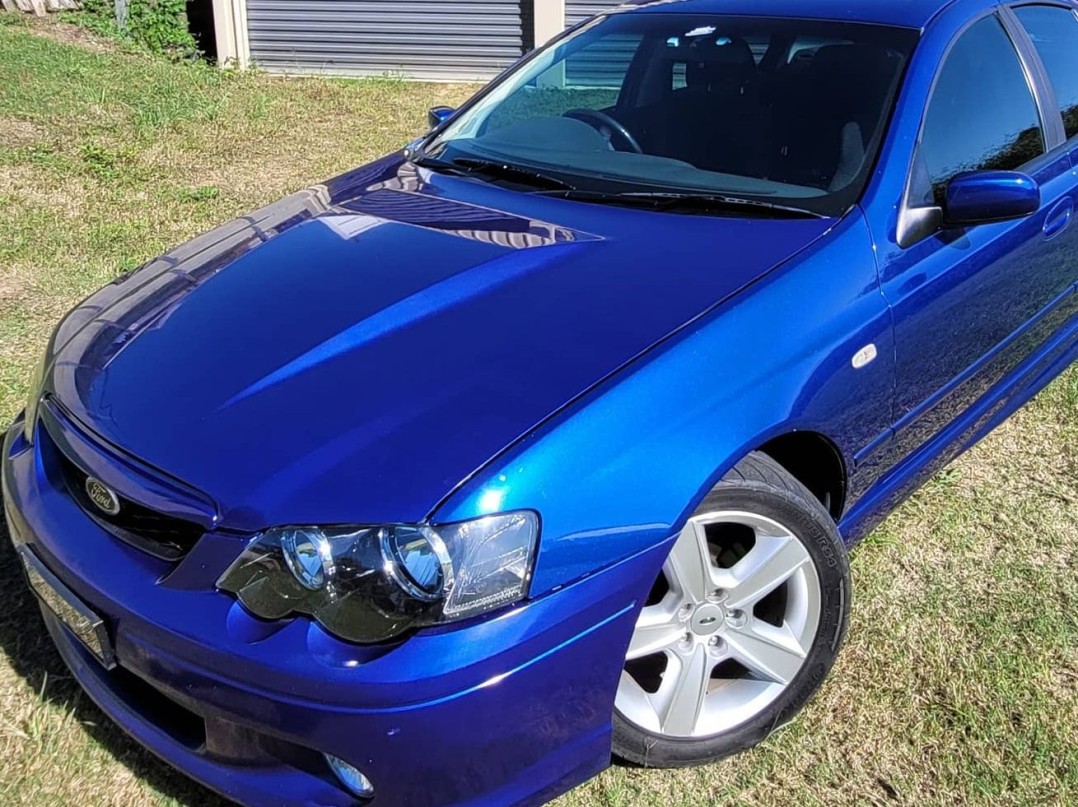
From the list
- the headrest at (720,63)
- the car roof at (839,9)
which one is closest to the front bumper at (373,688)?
the headrest at (720,63)

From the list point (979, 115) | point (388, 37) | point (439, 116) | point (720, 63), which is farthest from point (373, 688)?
point (388, 37)

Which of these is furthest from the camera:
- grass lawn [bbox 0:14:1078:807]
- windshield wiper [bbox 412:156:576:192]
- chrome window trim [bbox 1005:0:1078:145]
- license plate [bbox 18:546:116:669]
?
chrome window trim [bbox 1005:0:1078:145]

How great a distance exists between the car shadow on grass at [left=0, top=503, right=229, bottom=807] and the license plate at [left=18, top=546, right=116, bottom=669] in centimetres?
37

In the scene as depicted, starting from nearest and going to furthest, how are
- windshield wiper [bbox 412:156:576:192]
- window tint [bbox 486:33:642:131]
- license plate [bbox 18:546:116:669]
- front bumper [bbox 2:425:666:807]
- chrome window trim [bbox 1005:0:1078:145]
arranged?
front bumper [bbox 2:425:666:807] < license plate [bbox 18:546:116:669] < windshield wiper [bbox 412:156:576:192] < chrome window trim [bbox 1005:0:1078:145] < window tint [bbox 486:33:642:131]

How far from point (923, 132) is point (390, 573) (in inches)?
70.1

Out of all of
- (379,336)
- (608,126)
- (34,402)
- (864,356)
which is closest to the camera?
(379,336)

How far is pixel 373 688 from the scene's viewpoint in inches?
65.6

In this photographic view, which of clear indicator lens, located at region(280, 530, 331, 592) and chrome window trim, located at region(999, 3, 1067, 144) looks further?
chrome window trim, located at region(999, 3, 1067, 144)

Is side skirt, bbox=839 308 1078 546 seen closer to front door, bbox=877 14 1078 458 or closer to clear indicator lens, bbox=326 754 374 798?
front door, bbox=877 14 1078 458

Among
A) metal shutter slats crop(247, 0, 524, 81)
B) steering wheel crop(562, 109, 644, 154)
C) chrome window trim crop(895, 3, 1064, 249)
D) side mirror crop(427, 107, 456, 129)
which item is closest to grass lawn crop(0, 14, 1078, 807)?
chrome window trim crop(895, 3, 1064, 249)

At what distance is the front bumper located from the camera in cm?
168

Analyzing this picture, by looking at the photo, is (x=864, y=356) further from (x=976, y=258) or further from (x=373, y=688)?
(x=373, y=688)

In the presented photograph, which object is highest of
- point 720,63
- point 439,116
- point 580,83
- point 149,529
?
point 720,63

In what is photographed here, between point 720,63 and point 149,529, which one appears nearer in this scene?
point 149,529
